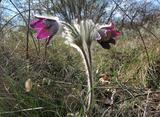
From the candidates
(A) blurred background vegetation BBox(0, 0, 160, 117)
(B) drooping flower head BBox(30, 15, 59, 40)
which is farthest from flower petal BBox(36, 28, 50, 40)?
(A) blurred background vegetation BBox(0, 0, 160, 117)

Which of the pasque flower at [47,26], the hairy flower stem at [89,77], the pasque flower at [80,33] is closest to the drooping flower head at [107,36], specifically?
the pasque flower at [80,33]

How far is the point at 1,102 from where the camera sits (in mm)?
2291

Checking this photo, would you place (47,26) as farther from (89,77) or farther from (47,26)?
(89,77)

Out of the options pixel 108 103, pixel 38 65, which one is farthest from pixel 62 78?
pixel 108 103

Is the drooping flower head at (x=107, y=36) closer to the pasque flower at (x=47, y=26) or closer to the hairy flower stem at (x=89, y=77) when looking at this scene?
the hairy flower stem at (x=89, y=77)

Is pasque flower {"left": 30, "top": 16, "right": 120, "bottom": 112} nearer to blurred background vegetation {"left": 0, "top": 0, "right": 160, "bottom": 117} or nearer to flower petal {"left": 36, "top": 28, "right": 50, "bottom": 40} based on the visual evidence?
flower petal {"left": 36, "top": 28, "right": 50, "bottom": 40}

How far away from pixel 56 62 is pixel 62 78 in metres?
0.52

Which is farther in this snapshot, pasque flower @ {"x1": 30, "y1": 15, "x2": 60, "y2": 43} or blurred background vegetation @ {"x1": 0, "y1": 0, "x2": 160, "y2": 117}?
blurred background vegetation @ {"x1": 0, "y1": 0, "x2": 160, "y2": 117}

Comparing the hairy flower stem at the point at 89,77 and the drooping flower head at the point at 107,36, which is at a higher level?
the drooping flower head at the point at 107,36

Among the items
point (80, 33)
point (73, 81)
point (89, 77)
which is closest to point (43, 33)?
point (80, 33)

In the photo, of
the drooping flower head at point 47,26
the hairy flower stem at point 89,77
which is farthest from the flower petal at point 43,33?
the hairy flower stem at point 89,77

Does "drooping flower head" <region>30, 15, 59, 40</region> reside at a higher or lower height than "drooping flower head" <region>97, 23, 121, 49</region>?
higher

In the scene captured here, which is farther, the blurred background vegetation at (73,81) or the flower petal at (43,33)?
the blurred background vegetation at (73,81)

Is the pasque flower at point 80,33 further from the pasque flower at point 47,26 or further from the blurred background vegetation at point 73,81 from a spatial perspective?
the blurred background vegetation at point 73,81
